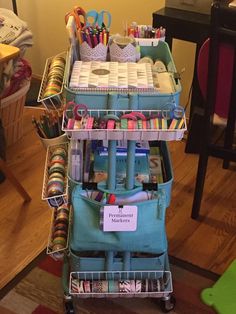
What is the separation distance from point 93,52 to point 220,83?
2.14ft

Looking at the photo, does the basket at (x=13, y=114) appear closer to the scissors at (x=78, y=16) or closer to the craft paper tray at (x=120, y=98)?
the scissors at (x=78, y=16)

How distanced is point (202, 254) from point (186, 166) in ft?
2.15

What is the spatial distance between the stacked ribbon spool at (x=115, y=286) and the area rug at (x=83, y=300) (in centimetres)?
13

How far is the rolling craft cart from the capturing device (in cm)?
134

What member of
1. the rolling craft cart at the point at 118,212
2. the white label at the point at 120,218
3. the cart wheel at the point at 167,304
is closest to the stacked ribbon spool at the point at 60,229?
the rolling craft cart at the point at 118,212

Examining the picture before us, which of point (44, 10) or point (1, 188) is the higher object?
point (44, 10)

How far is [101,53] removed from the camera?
157 centimetres

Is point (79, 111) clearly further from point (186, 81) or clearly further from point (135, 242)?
point (186, 81)

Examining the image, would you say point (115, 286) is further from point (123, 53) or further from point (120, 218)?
point (123, 53)

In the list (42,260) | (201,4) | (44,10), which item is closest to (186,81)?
(201,4)

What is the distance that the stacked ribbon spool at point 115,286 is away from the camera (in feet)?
5.31

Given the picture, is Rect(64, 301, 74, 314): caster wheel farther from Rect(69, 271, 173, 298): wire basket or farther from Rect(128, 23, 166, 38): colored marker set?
Rect(128, 23, 166, 38): colored marker set

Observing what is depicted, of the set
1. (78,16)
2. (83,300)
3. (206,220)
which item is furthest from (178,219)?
(78,16)

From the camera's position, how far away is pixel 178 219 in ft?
7.00
